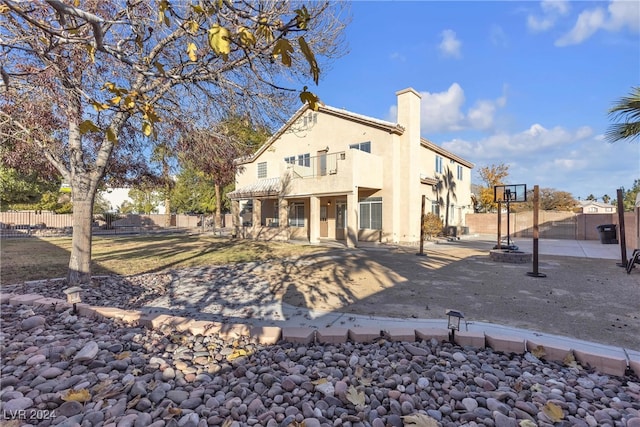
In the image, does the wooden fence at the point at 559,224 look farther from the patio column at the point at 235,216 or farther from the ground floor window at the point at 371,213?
the patio column at the point at 235,216

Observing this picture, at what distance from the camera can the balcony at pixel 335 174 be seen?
17578 mm

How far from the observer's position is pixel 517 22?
11.2 meters

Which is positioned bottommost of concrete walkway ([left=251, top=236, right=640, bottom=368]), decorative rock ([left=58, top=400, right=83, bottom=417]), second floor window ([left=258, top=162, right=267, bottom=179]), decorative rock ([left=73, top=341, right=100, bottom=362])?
concrete walkway ([left=251, top=236, right=640, bottom=368])

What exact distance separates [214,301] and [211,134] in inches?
144

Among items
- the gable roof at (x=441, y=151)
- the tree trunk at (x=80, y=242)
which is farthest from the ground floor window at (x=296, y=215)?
the tree trunk at (x=80, y=242)

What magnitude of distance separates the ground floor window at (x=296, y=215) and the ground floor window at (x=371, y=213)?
201 inches

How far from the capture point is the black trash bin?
18484 mm

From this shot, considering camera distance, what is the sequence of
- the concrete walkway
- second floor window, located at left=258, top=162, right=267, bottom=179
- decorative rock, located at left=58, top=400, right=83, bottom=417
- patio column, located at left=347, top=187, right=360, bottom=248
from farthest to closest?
1. second floor window, located at left=258, top=162, right=267, bottom=179
2. patio column, located at left=347, top=187, right=360, bottom=248
3. the concrete walkway
4. decorative rock, located at left=58, top=400, right=83, bottom=417

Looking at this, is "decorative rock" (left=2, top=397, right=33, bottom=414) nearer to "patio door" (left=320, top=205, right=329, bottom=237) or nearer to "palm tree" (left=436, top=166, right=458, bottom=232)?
"patio door" (left=320, top=205, right=329, bottom=237)

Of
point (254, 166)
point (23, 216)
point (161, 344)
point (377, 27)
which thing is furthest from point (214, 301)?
point (23, 216)

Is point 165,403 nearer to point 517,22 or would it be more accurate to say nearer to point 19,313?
point 19,313

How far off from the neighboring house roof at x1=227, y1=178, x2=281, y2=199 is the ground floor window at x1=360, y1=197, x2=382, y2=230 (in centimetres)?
601

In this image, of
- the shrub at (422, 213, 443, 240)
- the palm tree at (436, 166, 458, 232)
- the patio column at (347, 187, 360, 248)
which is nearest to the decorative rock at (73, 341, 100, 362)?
the patio column at (347, 187, 360, 248)

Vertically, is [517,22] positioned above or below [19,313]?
above
